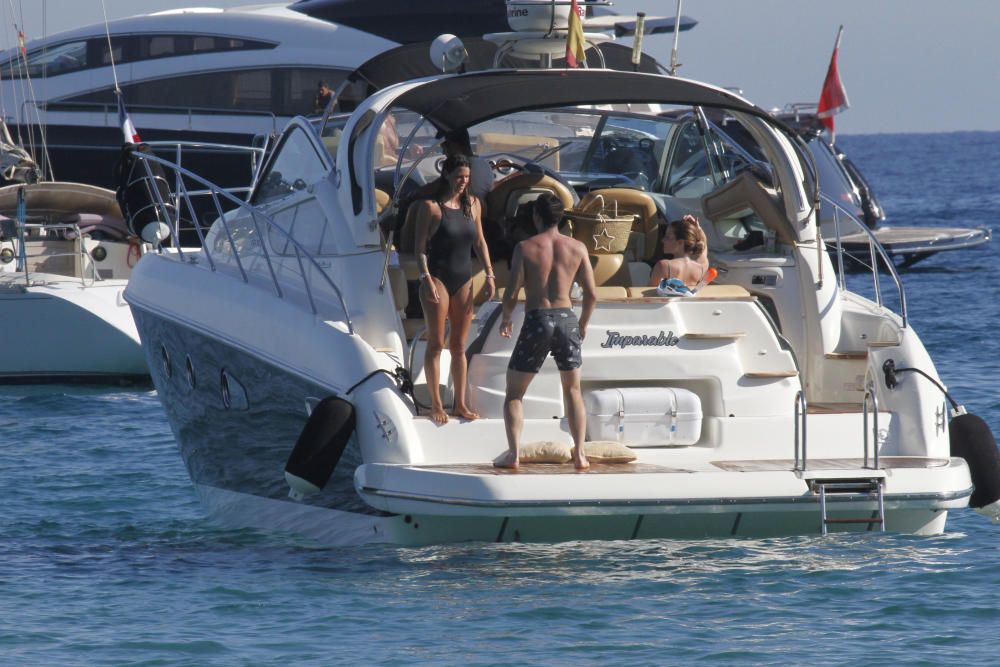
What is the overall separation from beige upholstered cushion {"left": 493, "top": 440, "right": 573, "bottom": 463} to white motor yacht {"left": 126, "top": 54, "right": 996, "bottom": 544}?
5 cm

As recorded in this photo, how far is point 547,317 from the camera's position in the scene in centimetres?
763

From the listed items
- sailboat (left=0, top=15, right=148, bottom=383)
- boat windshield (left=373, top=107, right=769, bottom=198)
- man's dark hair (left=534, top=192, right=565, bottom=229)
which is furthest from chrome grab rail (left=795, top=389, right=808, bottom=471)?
sailboat (left=0, top=15, right=148, bottom=383)

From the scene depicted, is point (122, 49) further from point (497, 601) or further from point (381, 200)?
point (497, 601)

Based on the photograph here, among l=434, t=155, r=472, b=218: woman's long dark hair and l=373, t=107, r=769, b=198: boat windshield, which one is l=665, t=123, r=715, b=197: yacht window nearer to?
l=373, t=107, r=769, b=198: boat windshield

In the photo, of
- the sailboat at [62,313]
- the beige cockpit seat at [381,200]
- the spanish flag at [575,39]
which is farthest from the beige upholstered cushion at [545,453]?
the sailboat at [62,313]

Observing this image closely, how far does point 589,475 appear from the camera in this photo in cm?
729

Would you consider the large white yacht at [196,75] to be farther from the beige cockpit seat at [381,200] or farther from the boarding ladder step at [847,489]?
the boarding ladder step at [847,489]

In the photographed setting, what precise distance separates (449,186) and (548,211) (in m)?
0.56

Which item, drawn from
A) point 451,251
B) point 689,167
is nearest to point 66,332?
point 689,167

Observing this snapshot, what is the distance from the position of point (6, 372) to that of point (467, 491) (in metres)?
10.2

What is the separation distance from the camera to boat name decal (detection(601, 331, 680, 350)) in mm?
8102

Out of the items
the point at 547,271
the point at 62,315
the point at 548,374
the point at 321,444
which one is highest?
the point at 547,271

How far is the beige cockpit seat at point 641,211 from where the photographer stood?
9430 mm

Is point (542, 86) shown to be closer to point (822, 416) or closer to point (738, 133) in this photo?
point (822, 416)
